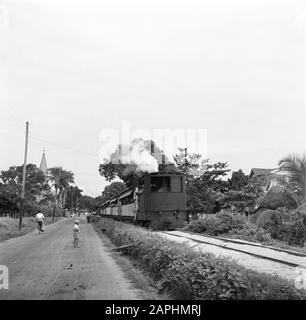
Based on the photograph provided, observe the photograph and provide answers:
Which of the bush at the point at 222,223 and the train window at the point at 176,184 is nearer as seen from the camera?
the bush at the point at 222,223

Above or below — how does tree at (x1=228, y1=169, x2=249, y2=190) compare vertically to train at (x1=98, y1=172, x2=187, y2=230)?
above

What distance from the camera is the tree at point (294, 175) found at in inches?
616

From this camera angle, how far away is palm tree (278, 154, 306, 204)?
51.3 feet

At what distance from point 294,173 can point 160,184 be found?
760cm

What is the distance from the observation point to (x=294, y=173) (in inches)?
625

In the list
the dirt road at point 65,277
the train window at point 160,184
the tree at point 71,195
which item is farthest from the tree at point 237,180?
the tree at point 71,195

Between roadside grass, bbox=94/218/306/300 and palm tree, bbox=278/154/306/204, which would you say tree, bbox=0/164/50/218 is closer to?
palm tree, bbox=278/154/306/204

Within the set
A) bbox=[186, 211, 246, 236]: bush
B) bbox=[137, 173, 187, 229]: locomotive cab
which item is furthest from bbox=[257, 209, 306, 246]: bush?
bbox=[137, 173, 187, 229]: locomotive cab

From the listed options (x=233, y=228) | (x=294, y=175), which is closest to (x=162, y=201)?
(x=233, y=228)

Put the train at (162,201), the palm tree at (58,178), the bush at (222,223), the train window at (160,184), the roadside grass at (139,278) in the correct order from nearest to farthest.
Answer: the roadside grass at (139,278) → the bush at (222,223) → the train at (162,201) → the train window at (160,184) → the palm tree at (58,178)

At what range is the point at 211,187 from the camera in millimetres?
35219

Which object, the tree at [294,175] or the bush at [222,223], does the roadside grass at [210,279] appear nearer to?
the tree at [294,175]

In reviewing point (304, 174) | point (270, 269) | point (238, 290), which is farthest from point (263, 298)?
point (304, 174)

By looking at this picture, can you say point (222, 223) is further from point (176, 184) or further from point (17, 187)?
point (17, 187)
